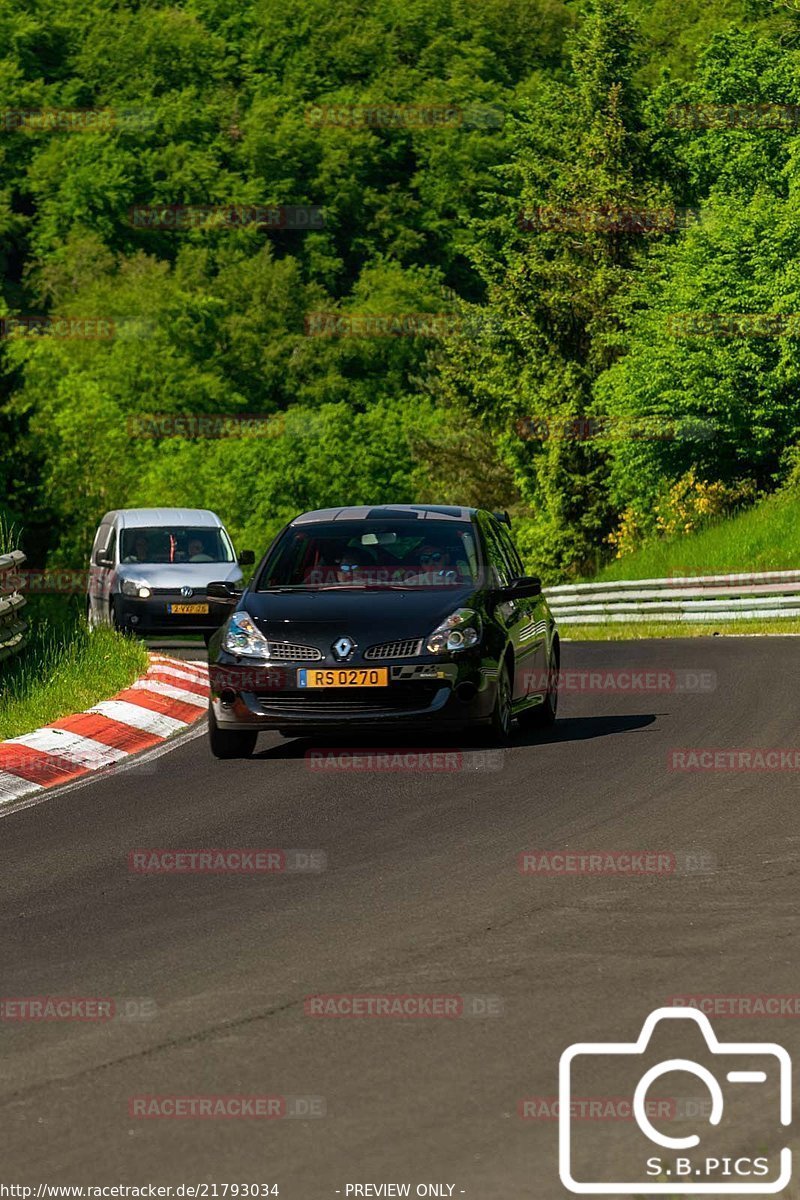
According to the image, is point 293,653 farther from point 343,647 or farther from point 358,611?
point 358,611

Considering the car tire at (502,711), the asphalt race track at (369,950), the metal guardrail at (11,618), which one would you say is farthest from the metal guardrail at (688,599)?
the asphalt race track at (369,950)

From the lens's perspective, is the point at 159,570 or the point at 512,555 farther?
the point at 159,570

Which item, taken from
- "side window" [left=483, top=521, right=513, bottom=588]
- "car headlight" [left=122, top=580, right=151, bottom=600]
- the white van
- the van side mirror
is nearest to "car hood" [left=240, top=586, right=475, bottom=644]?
the van side mirror

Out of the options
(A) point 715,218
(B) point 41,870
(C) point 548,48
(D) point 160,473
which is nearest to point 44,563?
(A) point 715,218

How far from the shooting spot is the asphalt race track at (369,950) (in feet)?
17.3

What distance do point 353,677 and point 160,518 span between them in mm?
15962

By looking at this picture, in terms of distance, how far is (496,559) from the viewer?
51.1 ft

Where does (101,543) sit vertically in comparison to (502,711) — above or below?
below

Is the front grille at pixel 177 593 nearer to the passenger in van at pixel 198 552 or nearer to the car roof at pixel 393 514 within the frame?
the passenger in van at pixel 198 552

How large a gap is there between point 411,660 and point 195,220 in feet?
342

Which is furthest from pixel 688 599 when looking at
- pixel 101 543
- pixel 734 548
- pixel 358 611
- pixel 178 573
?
pixel 358 611

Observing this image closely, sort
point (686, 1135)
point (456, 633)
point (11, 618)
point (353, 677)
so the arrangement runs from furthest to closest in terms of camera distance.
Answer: point (11, 618) → point (456, 633) → point (353, 677) → point (686, 1135)

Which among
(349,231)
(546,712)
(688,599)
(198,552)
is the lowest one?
(349,231)

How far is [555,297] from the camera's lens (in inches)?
2616
